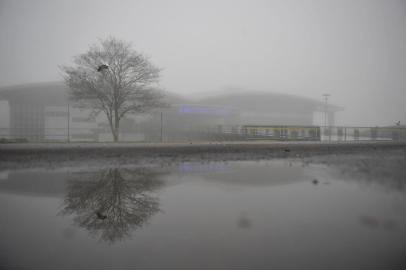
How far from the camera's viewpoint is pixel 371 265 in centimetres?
205

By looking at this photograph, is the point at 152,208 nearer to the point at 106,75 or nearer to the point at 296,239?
the point at 296,239

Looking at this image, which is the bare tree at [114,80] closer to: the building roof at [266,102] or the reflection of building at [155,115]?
the reflection of building at [155,115]

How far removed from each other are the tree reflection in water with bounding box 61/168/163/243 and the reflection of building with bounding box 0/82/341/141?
794 inches

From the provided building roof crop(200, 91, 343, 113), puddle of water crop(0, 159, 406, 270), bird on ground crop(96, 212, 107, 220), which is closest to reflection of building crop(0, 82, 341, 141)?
building roof crop(200, 91, 343, 113)

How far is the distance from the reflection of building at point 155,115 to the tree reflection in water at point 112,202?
794 inches

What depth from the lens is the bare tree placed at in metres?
17.7

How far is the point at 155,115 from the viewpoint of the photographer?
3212 centimetres

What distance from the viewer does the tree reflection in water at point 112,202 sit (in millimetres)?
2921

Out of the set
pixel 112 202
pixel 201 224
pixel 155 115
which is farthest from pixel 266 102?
pixel 201 224

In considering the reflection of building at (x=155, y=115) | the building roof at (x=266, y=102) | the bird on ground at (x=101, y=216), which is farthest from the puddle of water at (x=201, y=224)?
the building roof at (x=266, y=102)

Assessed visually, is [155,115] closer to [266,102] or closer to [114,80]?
[114,80]

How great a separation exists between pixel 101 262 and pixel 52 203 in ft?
8.11

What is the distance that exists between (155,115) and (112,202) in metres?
29.1

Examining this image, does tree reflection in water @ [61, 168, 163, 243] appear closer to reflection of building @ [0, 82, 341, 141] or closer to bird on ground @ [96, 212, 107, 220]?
bird on ground @ [96, 212, 107, 220]
